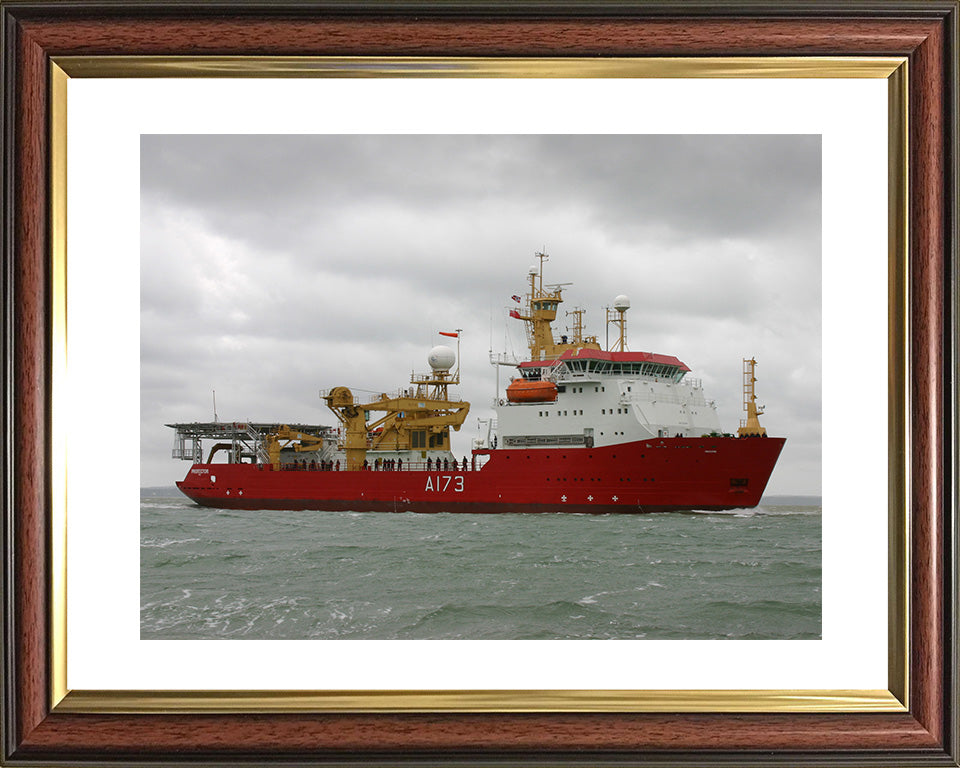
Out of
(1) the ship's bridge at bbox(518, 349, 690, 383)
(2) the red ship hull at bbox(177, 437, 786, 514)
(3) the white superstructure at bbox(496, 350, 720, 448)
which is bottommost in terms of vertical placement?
(2) the red ship hull at bbox(177, 437, 786, 514)

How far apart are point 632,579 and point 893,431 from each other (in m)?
2.51

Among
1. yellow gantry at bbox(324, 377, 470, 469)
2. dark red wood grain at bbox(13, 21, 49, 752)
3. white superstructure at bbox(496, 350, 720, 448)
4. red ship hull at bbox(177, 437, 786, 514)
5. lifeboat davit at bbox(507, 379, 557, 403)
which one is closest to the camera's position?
dark red wood grain at bbox(13, 21, 49, 752)

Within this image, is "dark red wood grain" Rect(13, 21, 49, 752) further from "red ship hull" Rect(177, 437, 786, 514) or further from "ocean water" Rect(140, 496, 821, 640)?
"red ship hull" Rect(177, 437, 786, 514)

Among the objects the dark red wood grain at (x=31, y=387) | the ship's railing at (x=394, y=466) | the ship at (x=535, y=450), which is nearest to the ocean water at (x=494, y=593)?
the dark red wood grain at (x=31, y=387)

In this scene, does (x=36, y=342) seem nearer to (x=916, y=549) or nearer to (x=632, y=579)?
(x=916, y=549)

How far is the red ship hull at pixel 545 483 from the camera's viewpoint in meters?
12.2

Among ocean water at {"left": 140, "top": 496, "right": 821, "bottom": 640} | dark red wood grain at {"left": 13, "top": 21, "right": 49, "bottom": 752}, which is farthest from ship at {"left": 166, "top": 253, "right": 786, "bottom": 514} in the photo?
dark red wood grain at {"left": 13, "top": 21, "right": 49, "bottom": 752}

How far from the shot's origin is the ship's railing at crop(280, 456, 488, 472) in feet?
50.0

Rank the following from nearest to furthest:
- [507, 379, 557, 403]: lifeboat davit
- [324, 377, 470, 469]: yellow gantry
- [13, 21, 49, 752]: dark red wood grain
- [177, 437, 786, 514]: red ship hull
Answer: [13, 21, 49, 752]: dark red wood grain → [177, 437, 786, 514]: red ship hull → [507, 379, 557, 403]: lifeboat davit → [324, 377, 470, 469]: yellow gantry

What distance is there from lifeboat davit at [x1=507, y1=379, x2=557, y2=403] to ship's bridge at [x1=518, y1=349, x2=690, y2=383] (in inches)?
9.2

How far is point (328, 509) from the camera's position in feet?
52.8

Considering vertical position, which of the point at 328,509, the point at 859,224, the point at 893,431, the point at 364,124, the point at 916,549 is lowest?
the point at 328,509

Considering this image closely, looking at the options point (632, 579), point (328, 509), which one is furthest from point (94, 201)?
point (328, 509)

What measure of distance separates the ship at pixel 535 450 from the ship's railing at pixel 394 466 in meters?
0.04
